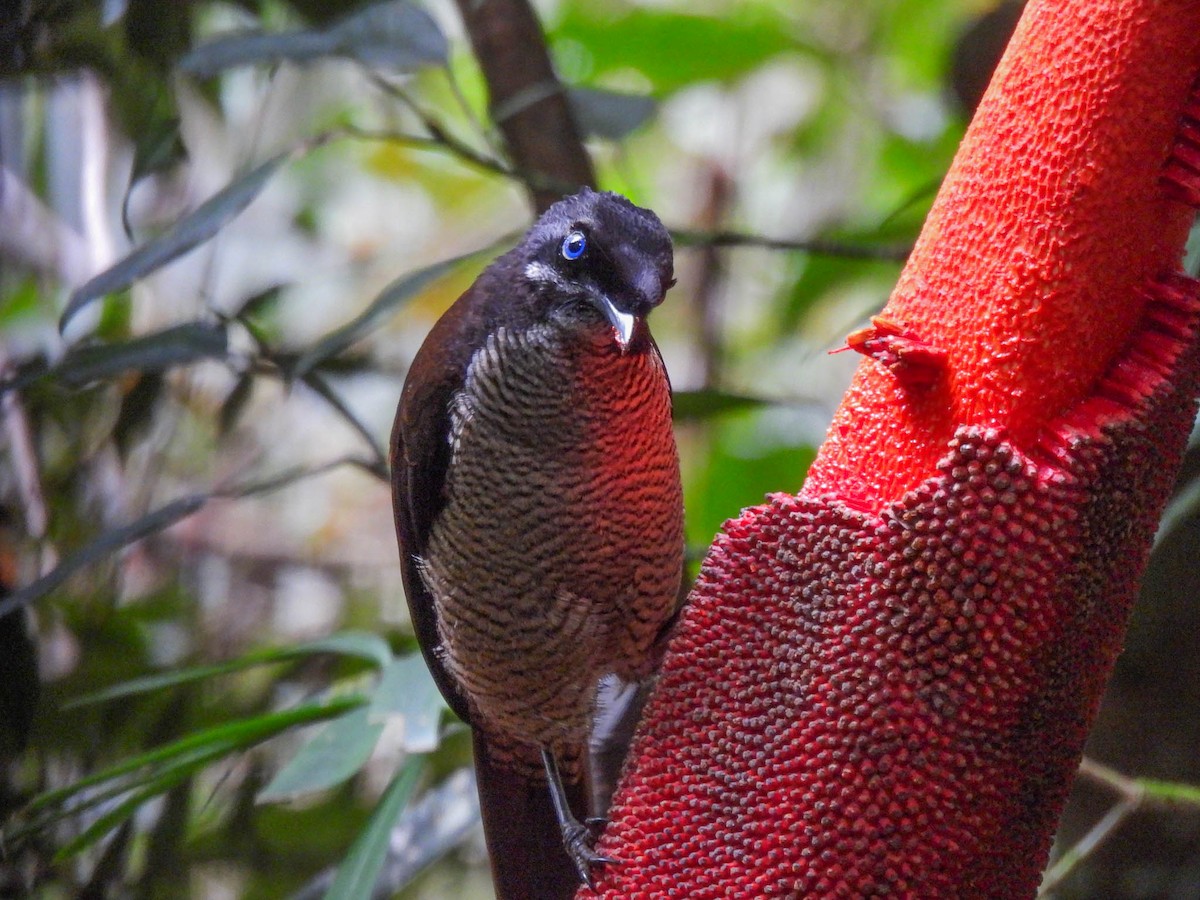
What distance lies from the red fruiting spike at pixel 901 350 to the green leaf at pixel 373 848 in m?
0.67

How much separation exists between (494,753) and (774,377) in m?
1.94

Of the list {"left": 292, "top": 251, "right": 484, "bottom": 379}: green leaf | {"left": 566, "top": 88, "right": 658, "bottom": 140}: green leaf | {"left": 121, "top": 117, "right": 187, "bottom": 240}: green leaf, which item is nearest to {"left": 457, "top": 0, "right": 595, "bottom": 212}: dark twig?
{"left": 566, "top": 88, "right": 658, "bottom": 140}: green leaf

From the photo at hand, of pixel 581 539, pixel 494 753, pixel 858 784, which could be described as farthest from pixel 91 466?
pixel 858 784

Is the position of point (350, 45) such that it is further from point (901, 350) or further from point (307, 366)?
point (901, 350)

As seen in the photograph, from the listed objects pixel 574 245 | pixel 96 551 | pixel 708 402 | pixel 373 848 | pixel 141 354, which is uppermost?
pixel 574 245

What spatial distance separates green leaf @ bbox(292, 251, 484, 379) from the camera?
117 centimetres

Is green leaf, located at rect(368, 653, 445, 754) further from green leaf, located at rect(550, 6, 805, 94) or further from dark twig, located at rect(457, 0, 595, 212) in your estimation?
green leaf, located at rect(550, 6, 805, 94)

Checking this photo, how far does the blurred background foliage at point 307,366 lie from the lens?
1.16 m

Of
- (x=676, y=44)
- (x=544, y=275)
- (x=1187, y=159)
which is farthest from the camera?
(x=676, y=44)

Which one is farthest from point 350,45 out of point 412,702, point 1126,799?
point 1126,799

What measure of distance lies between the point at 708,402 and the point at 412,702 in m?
0.45

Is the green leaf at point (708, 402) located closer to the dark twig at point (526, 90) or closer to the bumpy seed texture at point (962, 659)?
the dark twig at point (526, 90)

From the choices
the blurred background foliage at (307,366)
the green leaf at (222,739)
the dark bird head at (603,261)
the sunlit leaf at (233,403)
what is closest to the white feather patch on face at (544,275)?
the dark bird head at (603,261)

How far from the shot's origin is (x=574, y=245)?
78cm
